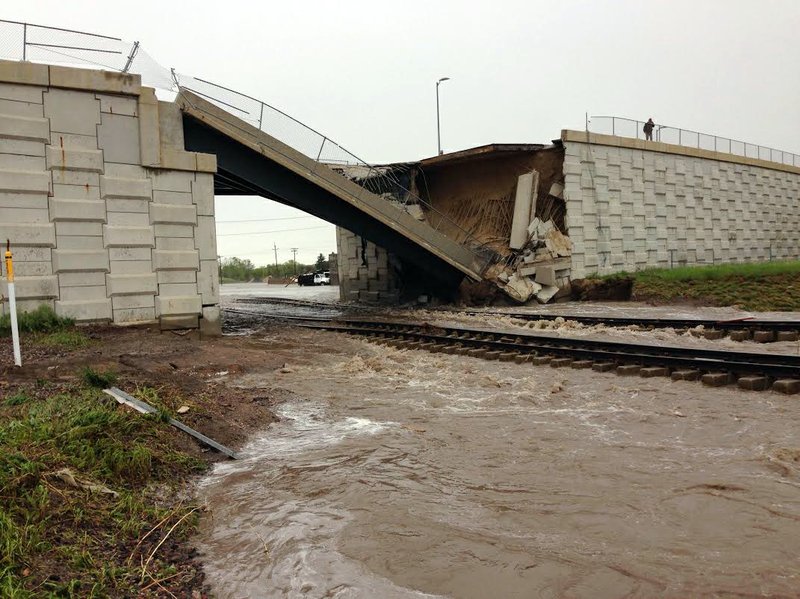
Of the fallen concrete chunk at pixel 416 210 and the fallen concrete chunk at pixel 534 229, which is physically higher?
the fallen concrete chunk at pixel 416 210

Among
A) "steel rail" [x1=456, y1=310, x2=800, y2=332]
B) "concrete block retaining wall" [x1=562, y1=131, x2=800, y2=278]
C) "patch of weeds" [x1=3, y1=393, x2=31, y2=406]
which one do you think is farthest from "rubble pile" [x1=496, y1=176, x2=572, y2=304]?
"patch of weeds" [x1=3, y1=393, x2=31, y2=406]

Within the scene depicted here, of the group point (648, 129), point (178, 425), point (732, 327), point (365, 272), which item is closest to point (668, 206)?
point (648, 129)

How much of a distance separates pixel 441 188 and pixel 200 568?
26.8 metres

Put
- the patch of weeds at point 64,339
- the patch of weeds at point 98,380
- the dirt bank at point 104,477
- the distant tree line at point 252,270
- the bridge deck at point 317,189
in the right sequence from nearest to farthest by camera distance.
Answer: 1. the dirt bank at point 104,477
2. the patch of weeds at point 98,380
3. the patch of weeds at point 64,339
4. the bridge deck at point 317,189
5. the distant tree line at point 252,270

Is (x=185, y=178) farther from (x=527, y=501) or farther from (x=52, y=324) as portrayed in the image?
(x=527, y=501)

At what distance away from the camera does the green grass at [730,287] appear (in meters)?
20.7

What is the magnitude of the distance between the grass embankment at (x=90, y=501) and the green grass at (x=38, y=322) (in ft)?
22.7

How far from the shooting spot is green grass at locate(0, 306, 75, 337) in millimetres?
12539

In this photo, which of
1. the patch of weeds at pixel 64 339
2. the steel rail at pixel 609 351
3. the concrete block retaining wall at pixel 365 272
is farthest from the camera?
the concrete block retaining wall at pixel 365 272

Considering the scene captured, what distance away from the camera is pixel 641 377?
9.53 metres

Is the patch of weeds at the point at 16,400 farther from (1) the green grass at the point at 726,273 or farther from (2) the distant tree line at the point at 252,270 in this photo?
(2) the distant tree line at the point at 252,270

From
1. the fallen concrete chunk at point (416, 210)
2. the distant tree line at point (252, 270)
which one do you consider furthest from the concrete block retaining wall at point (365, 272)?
the distant tree line at point (252, 270)

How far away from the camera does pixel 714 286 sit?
2291cm

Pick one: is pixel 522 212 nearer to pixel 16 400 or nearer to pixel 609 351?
pixel 609 351
